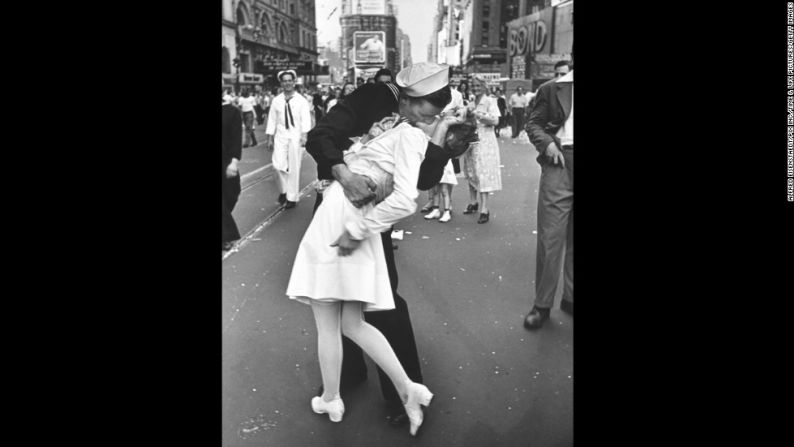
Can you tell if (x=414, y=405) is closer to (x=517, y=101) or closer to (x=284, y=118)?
(x=284, y=118)

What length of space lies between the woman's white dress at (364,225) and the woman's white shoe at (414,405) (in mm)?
370

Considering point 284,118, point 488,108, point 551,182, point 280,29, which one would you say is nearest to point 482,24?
point 488,108

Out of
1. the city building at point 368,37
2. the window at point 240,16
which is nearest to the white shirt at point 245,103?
the window at point 240,16

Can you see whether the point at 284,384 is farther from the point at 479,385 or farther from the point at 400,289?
the point at 479,385

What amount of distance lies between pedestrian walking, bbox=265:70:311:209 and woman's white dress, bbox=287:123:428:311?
1.97ft

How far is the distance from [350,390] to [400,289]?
1.55ft

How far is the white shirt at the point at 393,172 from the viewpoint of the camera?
1973 millimetres

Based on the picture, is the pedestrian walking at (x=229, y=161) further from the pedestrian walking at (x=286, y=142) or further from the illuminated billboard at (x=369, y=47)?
the illuminated billboard at (x=369, y=47)

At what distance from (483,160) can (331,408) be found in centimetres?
354

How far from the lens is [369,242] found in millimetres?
2098

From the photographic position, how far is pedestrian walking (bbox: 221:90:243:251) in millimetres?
2205
